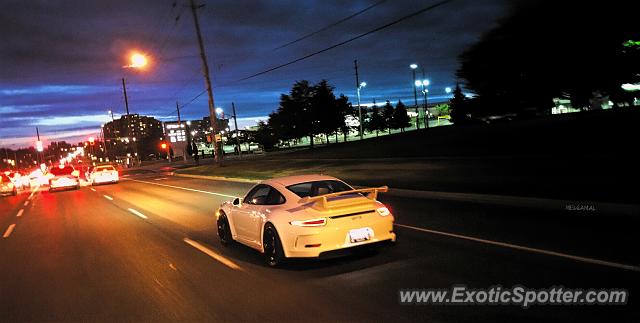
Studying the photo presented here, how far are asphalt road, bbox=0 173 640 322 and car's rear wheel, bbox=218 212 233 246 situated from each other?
19cm

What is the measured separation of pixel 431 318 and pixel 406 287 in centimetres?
110

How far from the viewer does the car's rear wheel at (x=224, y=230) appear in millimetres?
9523

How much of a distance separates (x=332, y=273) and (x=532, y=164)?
15.1 m

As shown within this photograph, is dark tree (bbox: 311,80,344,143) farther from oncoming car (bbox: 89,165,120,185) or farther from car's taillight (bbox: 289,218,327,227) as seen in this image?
car's taillight (bbox: 289,218,327,227)

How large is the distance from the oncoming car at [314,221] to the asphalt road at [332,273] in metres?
0.38

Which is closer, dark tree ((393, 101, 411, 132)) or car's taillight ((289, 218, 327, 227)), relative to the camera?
car's taillight ((289, 218, 327, 227))

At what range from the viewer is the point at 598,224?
955 centimetres

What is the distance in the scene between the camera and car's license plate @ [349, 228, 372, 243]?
711cm

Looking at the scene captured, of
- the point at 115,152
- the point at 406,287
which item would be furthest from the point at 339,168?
the point at 115,152

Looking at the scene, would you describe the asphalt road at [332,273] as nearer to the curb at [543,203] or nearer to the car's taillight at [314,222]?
the curb at [543,203]

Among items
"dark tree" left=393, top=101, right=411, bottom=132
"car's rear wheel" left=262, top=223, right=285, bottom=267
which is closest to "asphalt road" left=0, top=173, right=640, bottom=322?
"car's rear wheel" left=262, top=223, right=285, bottom=267

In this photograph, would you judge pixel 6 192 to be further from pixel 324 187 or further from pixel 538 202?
pixel 538 202

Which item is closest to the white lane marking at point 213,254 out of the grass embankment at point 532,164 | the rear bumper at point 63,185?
the grass embankment at point 532,164

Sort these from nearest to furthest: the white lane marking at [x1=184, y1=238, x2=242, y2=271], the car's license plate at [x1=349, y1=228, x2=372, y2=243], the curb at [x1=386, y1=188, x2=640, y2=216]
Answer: the car's license plate at [x1=349, y1=228, x2=372, y2=243] → the white lane marking at [x1=184, y1=238, x2=242, y2=271] → the curb at [x1=386, y1=188, x2=640, y2=216]
